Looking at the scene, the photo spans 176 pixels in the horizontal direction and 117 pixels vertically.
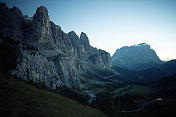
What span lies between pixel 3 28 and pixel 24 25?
163 feet

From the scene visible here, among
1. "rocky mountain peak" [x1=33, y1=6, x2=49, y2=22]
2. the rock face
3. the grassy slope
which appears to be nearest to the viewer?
the grassy slope

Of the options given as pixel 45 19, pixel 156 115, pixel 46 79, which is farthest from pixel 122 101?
pixel 45 19

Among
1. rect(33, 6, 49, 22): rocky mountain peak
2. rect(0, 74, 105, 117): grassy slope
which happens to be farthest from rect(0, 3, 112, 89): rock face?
rect(0, 74, 105, 117): grassy slope

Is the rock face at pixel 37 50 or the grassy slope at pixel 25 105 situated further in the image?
the rock face at pixel 37 50

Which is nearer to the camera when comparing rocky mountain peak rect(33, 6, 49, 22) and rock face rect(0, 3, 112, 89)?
rock face rect(0, 3, 112, 89)

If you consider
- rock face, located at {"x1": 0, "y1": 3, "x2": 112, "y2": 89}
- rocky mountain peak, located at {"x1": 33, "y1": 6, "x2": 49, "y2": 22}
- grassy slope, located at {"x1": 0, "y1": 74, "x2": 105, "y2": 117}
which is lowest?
grassy slope, located at {"x1": 0, "y1": 74, "x2": 105, "y2": 117}

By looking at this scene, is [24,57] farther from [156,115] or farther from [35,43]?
[156,115]

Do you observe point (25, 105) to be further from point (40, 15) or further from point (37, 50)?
point (40, 15)

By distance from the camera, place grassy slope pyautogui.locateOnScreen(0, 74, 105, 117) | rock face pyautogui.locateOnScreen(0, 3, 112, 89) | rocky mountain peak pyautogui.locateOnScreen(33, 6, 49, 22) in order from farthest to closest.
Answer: rocky mountain peak pyautogui.locateOnScreen(33, 6, 49, 22)
rock face pyautogui.locateOnScreen(0, 3, 112, 89)
grassy slope pyautogui.locateOnScreen(0, 74, 105, 117)

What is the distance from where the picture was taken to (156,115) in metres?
68.1

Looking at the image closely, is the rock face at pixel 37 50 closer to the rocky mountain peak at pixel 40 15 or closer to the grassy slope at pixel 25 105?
the rocky mountain peak at pixel 40 15

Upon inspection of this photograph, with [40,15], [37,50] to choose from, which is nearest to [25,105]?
[37,50]

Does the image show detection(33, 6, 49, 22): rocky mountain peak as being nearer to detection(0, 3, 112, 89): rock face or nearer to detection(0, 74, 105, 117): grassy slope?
detection(0, 3, 112, 89): rock face

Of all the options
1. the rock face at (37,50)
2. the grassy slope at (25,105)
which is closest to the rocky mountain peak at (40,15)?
the rock face at (37,50)
